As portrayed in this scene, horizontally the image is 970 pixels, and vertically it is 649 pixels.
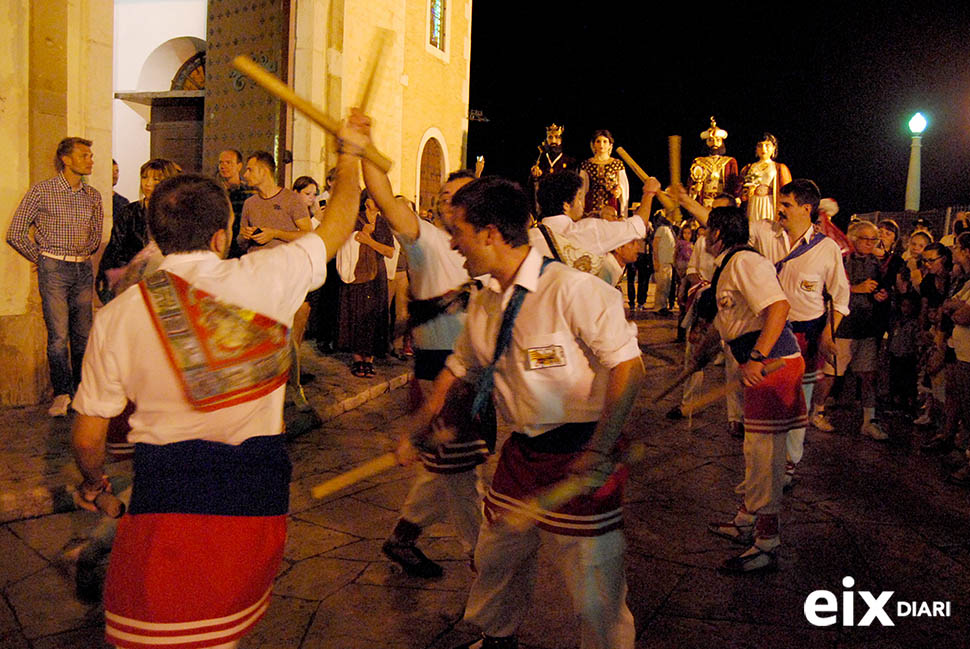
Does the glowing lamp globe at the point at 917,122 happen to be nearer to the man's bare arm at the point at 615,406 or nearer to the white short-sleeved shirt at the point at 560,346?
the white short-sleeved shirt at the point at 560,346

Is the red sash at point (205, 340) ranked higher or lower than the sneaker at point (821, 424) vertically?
higher

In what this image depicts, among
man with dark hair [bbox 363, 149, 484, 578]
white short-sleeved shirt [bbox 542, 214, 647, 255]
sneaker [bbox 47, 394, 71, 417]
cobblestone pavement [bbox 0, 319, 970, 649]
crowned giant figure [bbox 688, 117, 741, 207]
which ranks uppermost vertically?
crowned giant figure [bbox 688, 117, 741, 207]

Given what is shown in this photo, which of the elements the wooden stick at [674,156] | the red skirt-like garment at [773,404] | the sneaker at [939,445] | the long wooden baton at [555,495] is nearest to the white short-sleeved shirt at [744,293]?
the red skirt-like garment at [773,404]

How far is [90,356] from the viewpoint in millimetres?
2336

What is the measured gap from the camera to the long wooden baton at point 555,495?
2.91 metres

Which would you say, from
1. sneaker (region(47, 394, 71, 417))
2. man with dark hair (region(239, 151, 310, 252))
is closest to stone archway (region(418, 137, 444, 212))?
man with dark hair (region(239, 151, 310, 252))

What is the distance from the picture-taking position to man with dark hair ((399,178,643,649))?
9.30 ft

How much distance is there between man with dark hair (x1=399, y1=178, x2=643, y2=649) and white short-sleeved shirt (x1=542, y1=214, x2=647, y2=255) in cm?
202

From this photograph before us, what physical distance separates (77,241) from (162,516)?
18.3 ft

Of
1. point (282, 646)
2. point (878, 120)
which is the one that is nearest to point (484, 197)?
point (282, 646)

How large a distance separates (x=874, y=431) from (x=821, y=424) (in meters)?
0.49

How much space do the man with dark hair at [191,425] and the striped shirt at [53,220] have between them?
205 inches

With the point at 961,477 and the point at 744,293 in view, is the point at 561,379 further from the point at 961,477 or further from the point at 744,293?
the point at 961,477

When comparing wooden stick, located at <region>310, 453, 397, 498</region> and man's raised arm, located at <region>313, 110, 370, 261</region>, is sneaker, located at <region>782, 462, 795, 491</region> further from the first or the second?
man's raised arm, located at <region>313, 110, 370, 261</region>
